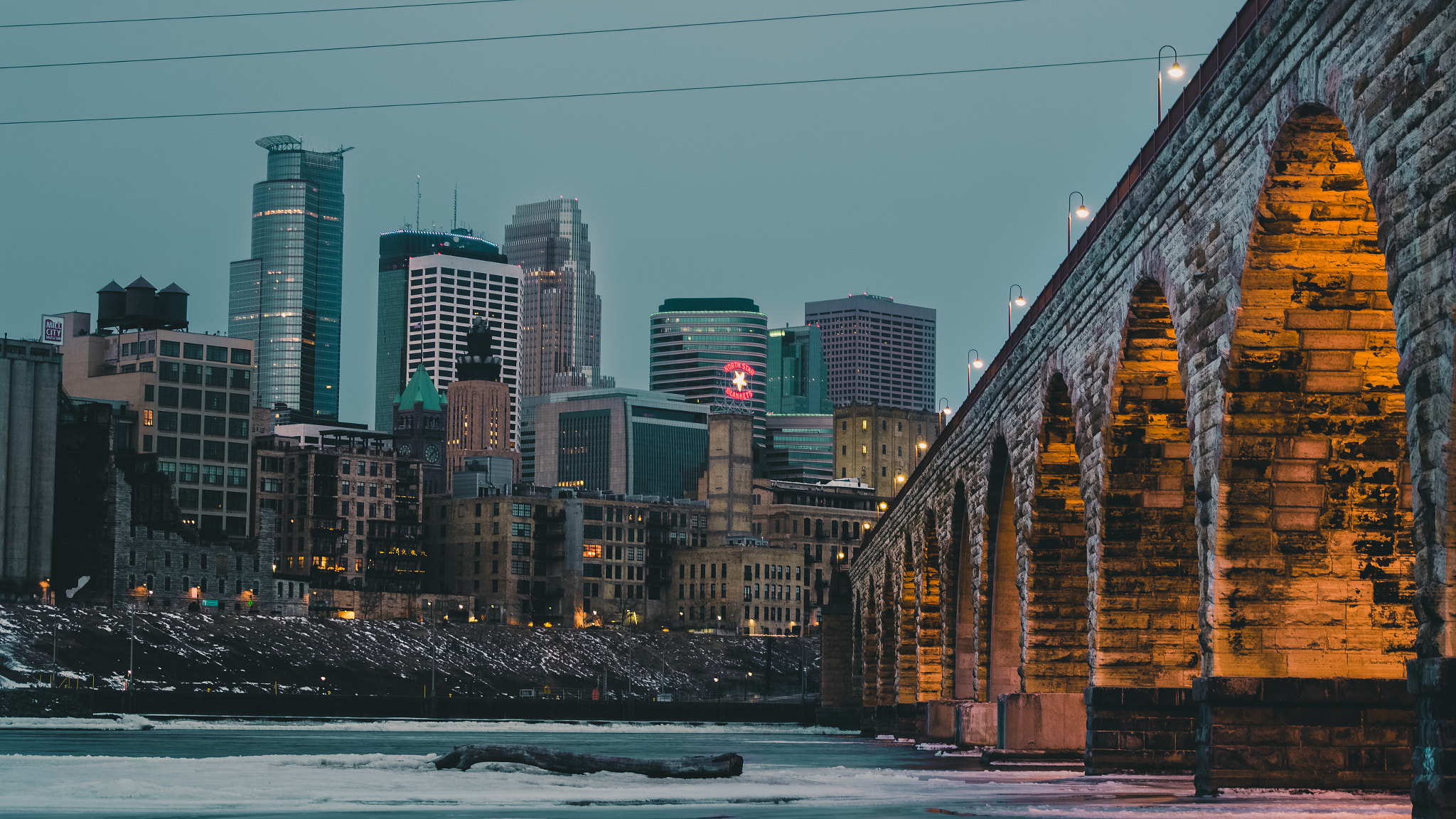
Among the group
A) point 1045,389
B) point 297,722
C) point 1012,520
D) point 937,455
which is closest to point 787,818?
point 1045,389

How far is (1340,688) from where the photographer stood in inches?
1198

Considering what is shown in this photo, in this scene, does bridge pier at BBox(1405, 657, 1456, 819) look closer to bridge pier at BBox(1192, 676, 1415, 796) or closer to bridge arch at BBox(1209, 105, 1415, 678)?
bridge pier at BBox(1192, 676, 1415, 796)

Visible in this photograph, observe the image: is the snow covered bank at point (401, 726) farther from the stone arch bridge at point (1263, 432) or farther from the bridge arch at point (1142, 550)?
the bridge arch at point (1142, 550)

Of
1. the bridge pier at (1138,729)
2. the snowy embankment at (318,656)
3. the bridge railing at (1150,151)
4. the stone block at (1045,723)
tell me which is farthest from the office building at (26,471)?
the bridge pier at (1138,729)

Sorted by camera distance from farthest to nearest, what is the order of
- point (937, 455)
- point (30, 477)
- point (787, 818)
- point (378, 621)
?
point (378, 621) < point (30, 477) < point (937, 455) < point (787, 818)

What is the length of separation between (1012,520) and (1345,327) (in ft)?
91.7

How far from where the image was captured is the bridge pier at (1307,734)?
1188 inches

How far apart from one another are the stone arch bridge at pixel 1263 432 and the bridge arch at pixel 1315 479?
0.04 meters

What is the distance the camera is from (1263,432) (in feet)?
100

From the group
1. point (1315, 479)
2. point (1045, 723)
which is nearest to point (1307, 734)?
point (1315, 479)

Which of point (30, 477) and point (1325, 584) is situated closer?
point (1325, 584)

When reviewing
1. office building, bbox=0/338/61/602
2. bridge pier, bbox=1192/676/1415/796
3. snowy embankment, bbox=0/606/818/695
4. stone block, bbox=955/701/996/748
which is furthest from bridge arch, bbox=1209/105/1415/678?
office building, bbox=0/338/61/602

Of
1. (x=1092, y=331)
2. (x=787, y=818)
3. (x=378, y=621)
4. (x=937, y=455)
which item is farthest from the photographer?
(x=378, y=621)

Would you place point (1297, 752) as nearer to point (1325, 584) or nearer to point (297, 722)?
point (1325, 584)
